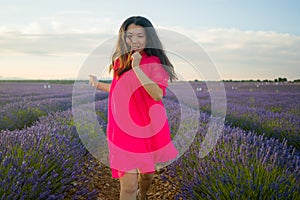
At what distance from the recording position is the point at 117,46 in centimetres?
223

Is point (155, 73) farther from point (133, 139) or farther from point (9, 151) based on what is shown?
point (9, 151)

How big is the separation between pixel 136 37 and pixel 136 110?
0.48 meters

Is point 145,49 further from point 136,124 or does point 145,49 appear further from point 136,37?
point 136,124

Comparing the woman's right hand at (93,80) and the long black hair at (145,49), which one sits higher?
the long black hair at (145,49)

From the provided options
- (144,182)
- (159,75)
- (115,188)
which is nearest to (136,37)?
(159,75)

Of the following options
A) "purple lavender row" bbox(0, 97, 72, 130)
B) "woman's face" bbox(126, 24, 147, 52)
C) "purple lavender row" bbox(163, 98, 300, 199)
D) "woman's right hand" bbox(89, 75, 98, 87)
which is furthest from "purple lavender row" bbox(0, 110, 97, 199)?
"purple lavender row" bbox(0, 97, 72, 130)

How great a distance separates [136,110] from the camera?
2.15m

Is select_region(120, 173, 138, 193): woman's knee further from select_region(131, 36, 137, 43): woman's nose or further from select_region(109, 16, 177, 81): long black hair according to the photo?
select_region(131, 36, 137, 43): woman's nose

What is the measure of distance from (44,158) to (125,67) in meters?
0.83

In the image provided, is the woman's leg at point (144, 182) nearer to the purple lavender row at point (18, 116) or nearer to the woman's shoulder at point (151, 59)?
the woman's shoulder at point (151, 59)

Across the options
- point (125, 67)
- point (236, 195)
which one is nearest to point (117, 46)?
point (125, 67)

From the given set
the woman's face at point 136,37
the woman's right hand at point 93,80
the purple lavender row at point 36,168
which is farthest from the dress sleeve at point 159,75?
the purple lavender row at point 36,168

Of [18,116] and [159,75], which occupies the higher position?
[159,75]

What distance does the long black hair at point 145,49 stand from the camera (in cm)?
216
